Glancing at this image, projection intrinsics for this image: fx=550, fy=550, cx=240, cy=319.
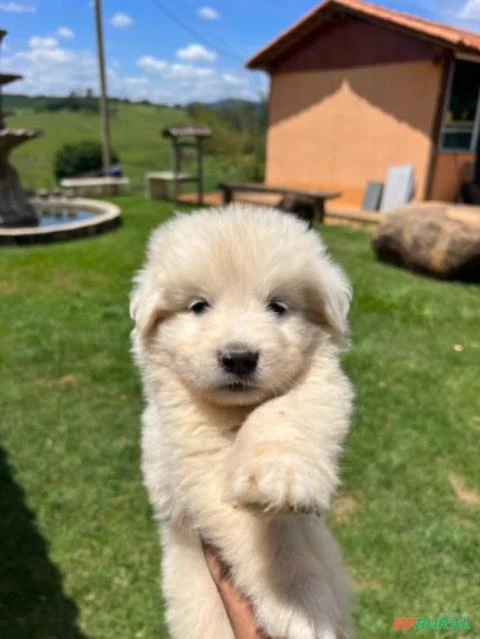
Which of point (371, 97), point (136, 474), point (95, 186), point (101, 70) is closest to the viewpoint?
point (136, 474)

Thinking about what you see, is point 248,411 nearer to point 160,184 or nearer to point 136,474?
point 136,474

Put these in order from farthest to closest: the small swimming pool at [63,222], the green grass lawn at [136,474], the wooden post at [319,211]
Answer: the wooden post at [319,211]
the small swimming pool at [63,222]
the green grass lawn at [136,474]

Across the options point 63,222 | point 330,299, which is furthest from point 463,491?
point 63,222

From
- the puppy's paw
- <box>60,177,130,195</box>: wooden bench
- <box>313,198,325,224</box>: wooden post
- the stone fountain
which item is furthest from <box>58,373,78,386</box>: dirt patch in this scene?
<box>60,177,130,195</box>: wooden bench

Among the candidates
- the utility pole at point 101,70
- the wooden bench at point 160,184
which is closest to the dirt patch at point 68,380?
the wooden bench at point 160,184

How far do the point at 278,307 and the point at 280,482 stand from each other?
63 centimetres

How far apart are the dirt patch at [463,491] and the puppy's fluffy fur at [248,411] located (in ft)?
8.50

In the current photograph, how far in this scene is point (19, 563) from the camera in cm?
353

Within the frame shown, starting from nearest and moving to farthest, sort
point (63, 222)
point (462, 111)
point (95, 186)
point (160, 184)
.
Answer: point (63, 222), point (462, 111), point (160, 184), point (95, 186)

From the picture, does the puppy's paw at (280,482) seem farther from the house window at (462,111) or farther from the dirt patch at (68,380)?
the house window at (462,111)

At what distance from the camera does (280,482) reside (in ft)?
4.25

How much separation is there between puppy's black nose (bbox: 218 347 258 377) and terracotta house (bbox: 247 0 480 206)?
14.4 metres

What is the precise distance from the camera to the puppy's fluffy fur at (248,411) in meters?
1.44

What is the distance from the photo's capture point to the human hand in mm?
1518
